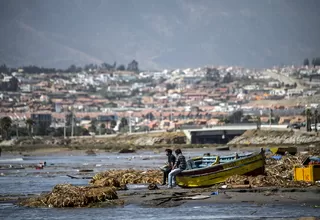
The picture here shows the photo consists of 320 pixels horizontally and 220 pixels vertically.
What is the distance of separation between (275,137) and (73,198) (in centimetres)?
8017

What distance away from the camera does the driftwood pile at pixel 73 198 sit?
28.2 meters

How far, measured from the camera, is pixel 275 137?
350 feet

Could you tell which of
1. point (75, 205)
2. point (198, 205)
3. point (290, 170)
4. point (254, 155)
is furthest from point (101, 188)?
point (290, 170)

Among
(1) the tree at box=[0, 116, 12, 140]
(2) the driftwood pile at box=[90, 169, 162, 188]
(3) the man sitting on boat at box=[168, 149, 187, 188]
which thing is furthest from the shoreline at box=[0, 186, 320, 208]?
(1) the tree at box=[0, 116, 12, 140]

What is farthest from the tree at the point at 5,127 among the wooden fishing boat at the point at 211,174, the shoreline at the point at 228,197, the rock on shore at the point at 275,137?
the shoreline at the point at 228,197

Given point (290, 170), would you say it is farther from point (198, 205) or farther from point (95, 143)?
point (95, 143)

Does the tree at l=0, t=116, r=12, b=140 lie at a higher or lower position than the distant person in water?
higher

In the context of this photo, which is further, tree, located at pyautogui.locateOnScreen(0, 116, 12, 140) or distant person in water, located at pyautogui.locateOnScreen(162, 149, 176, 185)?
tree, located at pyautogui.locateOnScreen(0, 116, 12, 140)

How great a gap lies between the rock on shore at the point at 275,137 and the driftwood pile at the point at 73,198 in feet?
213

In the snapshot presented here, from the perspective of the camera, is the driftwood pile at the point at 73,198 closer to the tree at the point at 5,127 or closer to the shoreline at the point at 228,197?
the shoreline at the point at 228,197

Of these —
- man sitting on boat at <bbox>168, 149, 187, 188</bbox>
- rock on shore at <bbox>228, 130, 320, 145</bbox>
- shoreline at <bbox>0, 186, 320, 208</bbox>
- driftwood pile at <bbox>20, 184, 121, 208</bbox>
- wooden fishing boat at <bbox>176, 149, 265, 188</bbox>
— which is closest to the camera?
shoreline at <bbox>0, 186, 320, 208</bbox>

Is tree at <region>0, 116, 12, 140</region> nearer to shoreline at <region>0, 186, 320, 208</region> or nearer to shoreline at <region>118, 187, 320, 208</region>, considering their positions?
shoreline at <region>0, 186, 320, 208</region>

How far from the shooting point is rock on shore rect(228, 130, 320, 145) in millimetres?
97000

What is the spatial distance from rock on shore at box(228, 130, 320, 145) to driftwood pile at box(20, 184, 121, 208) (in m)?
65.0
